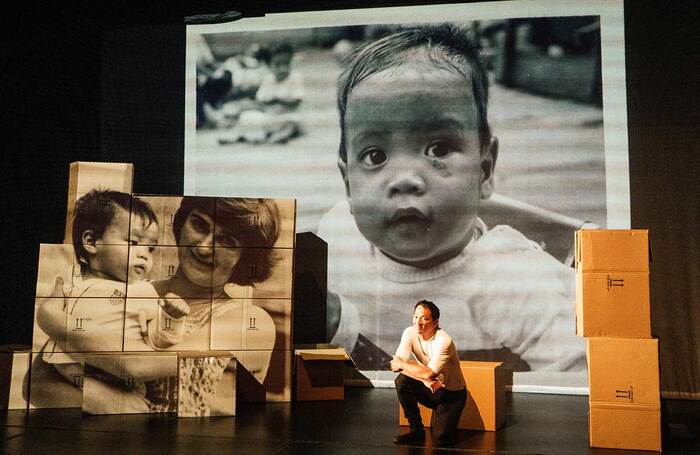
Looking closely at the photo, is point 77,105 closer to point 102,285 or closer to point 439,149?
point 102,285

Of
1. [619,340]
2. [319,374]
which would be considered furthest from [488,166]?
[619,340]

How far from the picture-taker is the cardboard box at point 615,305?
3.94m

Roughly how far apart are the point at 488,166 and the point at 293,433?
280 cm

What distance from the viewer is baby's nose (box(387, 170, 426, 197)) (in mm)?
5941

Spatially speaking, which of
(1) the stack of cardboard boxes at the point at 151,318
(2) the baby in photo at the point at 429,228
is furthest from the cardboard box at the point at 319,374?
(2) the baby in photo at the point at 429,228

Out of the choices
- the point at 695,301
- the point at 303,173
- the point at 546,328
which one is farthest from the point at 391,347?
the point at 695,301

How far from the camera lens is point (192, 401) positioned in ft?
15.2

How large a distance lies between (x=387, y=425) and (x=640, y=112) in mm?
3189

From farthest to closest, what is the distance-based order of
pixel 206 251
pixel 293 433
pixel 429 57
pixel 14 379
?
pixel 429 57
pixel 206 251
pixel 14 379
pixel 293 433

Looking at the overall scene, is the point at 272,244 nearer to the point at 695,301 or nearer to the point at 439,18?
the point at 439,18

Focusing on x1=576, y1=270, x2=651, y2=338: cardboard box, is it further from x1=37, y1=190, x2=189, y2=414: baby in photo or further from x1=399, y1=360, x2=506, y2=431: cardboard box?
x1=37, y1=190, x2=189, y2=414: baby in photo

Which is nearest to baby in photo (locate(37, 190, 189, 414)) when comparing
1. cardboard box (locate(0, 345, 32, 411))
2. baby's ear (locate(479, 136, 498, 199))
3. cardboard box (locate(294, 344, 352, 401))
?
cardboard box (locate(0, 345, 32, 411))

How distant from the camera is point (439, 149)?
234 inches

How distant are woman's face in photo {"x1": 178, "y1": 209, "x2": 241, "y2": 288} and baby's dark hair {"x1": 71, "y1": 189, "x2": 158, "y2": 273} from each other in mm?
352
